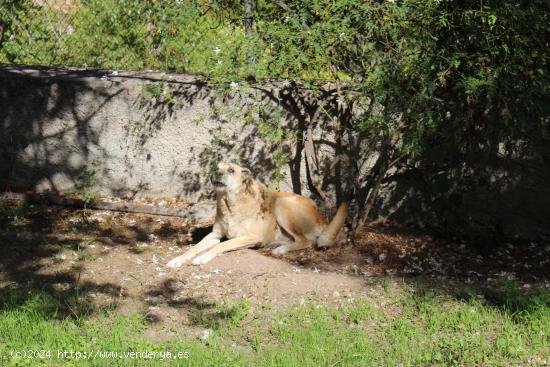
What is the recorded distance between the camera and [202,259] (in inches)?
264

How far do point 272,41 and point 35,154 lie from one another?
10.2 feet

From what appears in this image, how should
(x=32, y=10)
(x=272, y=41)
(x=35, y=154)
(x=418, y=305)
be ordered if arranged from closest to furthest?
(x=418, y=305) → (x=272, y=41) → (x=35, y=154) → (x=32, y=10)

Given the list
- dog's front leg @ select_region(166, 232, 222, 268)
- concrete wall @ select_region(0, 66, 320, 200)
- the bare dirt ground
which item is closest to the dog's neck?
dog's front leg @ select_region(166, 232, 222, 268)

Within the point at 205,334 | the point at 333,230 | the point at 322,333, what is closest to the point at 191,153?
the point at 333,230

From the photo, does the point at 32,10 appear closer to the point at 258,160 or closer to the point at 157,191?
the point at 157,191

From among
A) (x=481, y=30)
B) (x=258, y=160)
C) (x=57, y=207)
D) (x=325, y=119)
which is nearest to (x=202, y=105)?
(x=258, y=160)

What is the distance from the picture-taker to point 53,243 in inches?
266

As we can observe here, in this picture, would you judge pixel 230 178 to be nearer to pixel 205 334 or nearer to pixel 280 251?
pixel 280 251

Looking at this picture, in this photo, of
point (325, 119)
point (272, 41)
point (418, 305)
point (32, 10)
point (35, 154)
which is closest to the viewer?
point (418, 305)

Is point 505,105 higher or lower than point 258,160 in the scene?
higher

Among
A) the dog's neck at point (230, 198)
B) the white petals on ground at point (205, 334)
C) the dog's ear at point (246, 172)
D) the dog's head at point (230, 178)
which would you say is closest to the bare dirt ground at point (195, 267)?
the white petals on ground at point (205, 334)

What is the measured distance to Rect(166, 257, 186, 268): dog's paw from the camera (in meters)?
6.57

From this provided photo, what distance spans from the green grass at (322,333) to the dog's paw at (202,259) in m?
1.04

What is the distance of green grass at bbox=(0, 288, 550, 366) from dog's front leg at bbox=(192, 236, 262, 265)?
109 centimetres
